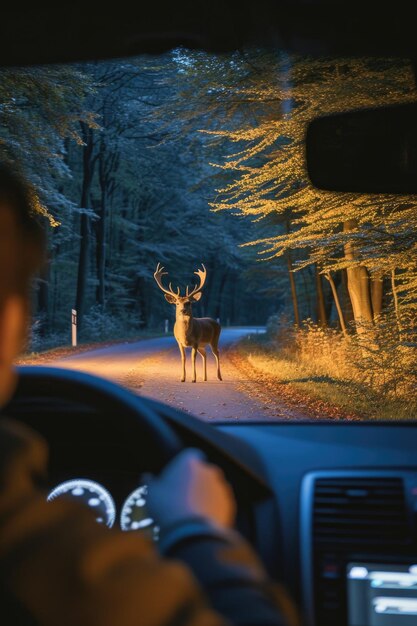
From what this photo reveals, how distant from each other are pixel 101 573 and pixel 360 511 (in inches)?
59.5

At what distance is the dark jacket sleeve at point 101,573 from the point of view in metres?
0.87

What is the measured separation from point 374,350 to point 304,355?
3.33 meters

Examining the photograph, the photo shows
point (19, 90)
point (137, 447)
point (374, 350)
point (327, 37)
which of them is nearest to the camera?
point (137, 447)

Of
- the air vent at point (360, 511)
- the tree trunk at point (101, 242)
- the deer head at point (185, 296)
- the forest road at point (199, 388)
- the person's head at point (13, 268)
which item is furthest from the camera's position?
the tree trunk at point (101, 242)

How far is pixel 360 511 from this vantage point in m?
2.23

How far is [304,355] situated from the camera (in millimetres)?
11781

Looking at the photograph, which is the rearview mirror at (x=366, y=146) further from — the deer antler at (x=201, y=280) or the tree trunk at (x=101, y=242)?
the tree trunk at (x=101, y=242)

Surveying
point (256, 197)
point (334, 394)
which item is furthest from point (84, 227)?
point (334, 394)

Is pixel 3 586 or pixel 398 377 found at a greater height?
pixel 3 586

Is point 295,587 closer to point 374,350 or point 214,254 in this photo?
point 374,350

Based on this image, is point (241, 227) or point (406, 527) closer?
point (406, 527)

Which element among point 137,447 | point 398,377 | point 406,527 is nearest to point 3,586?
point 137,447

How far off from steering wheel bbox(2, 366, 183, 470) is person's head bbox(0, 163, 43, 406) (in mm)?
530

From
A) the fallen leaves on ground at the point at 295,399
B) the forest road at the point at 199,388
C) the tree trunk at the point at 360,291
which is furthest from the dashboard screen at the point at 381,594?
the tree trunk at the point at 360,291
